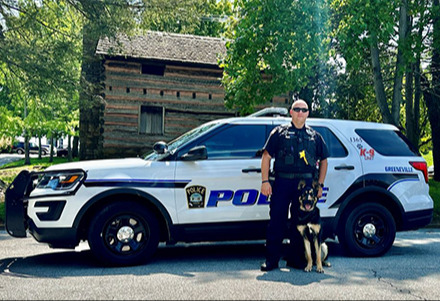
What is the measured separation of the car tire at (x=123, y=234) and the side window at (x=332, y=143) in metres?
2.41

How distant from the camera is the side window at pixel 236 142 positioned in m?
6.81

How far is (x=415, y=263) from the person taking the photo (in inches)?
275

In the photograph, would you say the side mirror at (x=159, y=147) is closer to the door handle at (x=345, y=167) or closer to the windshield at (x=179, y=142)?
Result: the windshield at (x=179, y=142)

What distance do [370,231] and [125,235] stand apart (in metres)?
3.12

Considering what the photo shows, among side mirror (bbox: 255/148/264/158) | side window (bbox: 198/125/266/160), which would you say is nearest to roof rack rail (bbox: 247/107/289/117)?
side window (bbox: 198/125/266/160)

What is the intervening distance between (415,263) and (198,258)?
272 cm

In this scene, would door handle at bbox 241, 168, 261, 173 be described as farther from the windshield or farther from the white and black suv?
the windshield

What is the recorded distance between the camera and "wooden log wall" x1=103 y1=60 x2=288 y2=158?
23.7 m

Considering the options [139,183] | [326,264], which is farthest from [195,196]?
[326,264]

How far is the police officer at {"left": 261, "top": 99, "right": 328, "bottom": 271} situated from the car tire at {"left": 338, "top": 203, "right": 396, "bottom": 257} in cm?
108

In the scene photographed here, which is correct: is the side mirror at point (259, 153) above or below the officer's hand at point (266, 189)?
above

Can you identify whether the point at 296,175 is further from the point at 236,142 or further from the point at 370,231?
the point at 370,231

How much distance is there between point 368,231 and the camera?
7184 mm

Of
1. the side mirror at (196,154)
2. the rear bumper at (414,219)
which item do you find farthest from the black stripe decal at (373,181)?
the side mirror at (196,154)
